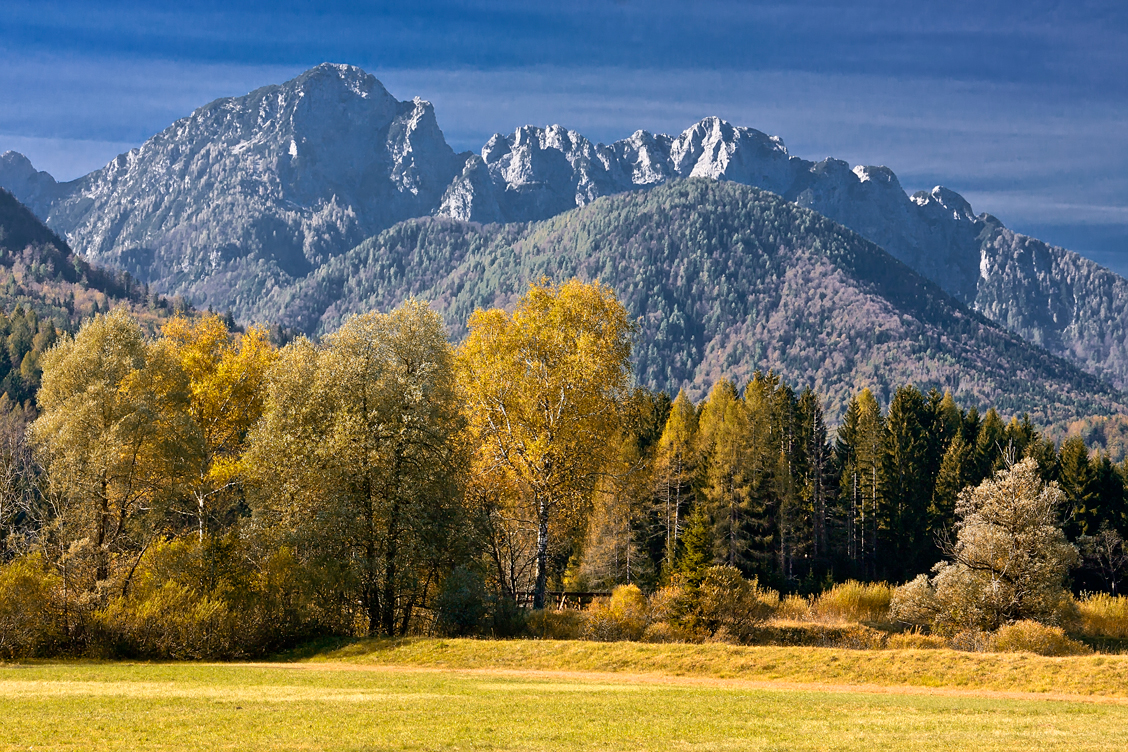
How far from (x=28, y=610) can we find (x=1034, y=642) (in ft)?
144

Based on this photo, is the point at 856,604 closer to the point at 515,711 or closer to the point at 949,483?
the point at 949,483

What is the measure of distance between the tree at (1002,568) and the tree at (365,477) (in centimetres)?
2649

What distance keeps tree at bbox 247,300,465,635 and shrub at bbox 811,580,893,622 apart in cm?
2512

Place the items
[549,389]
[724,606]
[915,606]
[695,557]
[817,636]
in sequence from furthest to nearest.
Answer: [915,606] → [549,389] → [695,557] → [724,606] → [817,636]

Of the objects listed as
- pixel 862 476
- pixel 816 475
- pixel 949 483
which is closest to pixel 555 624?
pixel 816 475

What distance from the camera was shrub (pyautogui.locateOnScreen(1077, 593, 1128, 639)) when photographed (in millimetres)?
58031

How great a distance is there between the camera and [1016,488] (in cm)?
→ 5275

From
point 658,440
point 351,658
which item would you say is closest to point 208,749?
point 351,658

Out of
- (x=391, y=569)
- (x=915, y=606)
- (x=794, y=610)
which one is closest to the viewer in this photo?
(x=391, y=569)

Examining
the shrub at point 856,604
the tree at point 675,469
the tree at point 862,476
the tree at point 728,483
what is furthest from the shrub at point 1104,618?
the tree at point 862,476

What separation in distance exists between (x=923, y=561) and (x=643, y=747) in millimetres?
77705

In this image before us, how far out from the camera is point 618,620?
44.9 m

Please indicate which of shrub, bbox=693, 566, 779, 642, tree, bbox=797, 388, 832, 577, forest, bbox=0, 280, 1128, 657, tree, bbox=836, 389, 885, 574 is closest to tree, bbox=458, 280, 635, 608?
forest, bbox=0, 280, 1128, 657

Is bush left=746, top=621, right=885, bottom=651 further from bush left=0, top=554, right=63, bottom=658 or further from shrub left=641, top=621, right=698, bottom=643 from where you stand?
bush left=0, top=554, right=63, bottom=658
